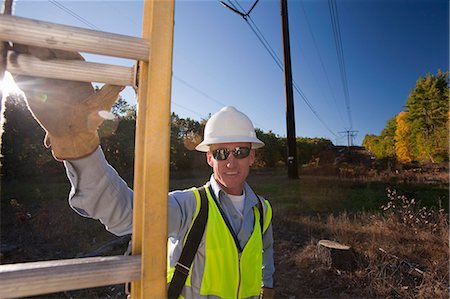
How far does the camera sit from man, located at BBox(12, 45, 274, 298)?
86 cm

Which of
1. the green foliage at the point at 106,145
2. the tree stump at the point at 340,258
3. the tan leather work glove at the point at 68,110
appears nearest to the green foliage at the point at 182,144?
the green foliage at the point at 106,145

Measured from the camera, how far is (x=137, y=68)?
2.60 ft

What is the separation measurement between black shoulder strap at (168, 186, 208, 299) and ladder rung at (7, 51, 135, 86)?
1123 mm

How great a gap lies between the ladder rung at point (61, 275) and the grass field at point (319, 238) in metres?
4.45

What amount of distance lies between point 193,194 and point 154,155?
3.36 ft

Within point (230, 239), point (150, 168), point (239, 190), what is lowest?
point (230, 239)

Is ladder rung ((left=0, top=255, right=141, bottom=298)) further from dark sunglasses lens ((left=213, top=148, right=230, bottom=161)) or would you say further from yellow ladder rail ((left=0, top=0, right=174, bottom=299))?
dark sunglasses lens ((left=213, top=148, right=230, bottom=161))

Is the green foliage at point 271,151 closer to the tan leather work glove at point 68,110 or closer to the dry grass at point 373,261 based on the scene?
the dry grass at point 373,261

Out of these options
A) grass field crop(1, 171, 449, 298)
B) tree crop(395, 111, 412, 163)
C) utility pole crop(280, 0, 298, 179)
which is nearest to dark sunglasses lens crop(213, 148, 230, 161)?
grass field crop(1, 171, 449, 298)

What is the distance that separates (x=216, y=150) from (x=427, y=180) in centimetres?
1985

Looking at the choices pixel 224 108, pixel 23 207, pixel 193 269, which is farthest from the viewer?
pixel 23 207

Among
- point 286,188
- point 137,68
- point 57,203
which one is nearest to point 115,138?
point 57,203

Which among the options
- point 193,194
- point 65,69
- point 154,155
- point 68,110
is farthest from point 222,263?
point 65,69

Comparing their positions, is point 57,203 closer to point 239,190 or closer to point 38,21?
point 239,190
